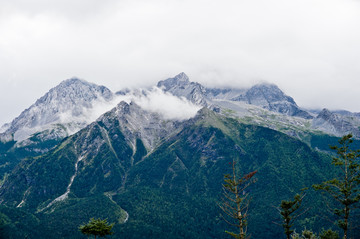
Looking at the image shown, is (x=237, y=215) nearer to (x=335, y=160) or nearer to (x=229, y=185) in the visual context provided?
(x=229, y=185)

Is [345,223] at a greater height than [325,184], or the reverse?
[325,184]

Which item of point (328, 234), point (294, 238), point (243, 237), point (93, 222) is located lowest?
point (328, 234)

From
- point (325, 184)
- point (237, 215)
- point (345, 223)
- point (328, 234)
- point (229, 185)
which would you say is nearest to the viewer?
point (237, 215)

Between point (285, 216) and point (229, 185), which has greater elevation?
point (229, 185)

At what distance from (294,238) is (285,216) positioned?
1259 centimetres

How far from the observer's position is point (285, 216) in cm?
5916

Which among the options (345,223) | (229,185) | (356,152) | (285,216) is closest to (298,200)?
(285,216)

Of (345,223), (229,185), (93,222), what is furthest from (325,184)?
(93,222)

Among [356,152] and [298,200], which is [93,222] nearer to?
[298,200]

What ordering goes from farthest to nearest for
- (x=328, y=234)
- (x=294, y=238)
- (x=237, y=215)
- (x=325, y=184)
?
(x=328, y=234), (x=294, y=238), (x=325, y=184), (x=237, y=215)

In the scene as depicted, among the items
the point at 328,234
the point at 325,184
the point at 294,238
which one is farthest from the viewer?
the point at 328,234

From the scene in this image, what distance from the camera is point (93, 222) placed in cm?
7825

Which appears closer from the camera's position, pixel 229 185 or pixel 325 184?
pixel 229 185

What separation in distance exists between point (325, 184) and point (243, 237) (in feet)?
97.1
